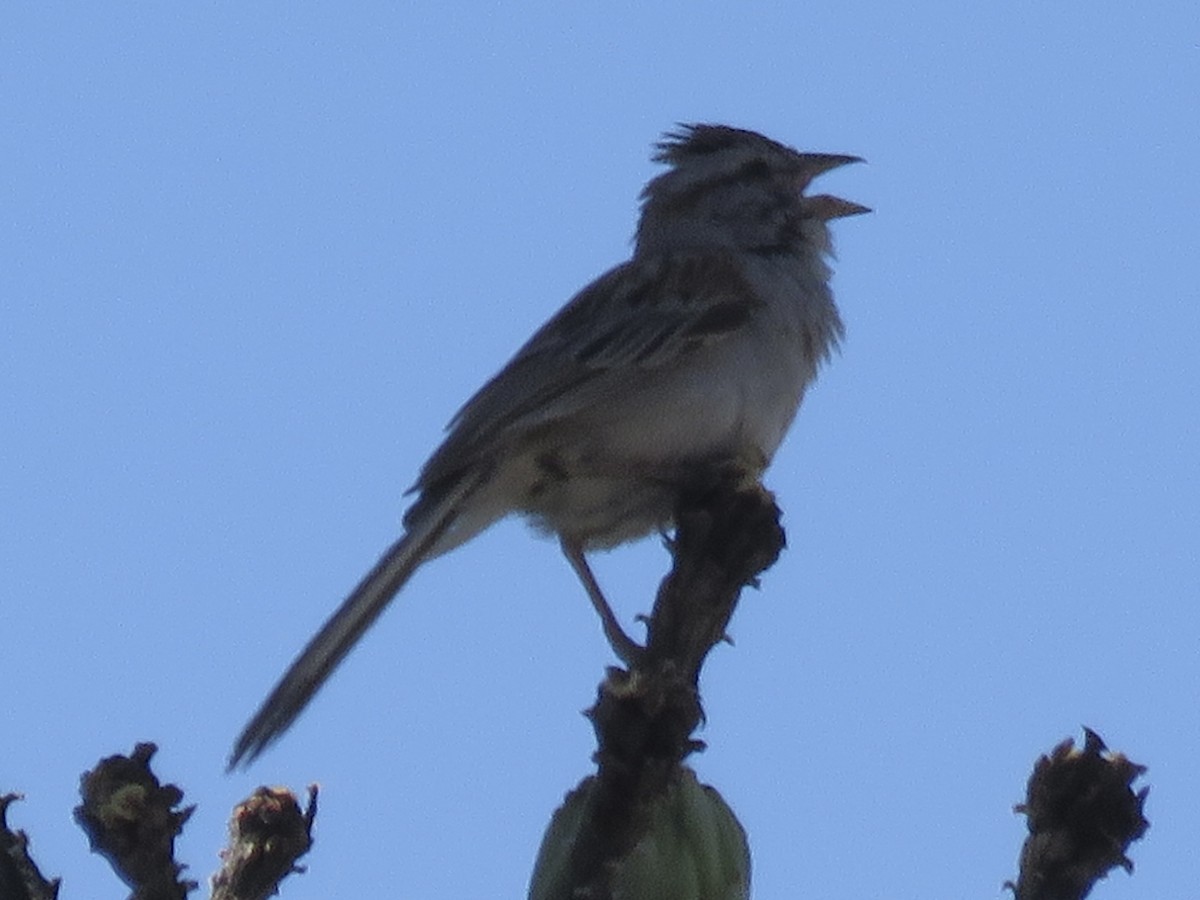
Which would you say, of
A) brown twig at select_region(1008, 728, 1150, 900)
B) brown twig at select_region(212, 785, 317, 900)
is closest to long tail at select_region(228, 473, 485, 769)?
brown twig at select_region(212, 785, 317, 900)

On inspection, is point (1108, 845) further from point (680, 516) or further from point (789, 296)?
point (789, 296)

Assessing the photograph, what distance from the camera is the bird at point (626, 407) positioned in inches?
238

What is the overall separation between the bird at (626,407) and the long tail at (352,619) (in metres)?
0.01

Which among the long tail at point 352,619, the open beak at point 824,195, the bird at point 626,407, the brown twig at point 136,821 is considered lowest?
the brown twig at point 136,821

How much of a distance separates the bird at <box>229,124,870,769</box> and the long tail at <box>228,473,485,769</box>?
1 cm

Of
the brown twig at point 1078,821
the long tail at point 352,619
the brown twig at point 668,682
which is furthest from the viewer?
the long tail at point 352,619

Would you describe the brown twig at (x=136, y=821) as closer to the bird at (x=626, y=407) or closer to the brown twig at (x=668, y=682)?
the brown twig at (x=668, y=682)

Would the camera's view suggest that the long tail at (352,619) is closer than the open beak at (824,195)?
Yes

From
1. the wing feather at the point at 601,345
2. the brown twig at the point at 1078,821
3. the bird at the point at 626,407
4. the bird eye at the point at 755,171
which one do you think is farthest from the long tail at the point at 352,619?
the bird eye at the point at 755,171

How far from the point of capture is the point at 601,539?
6.31m

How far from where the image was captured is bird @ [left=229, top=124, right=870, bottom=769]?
604 centimetres

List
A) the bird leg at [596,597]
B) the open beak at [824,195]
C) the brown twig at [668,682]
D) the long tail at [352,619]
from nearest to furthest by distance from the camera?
1. the brown twig at [668,682]
2. the long tail at [352,619]
3. the bird leg at [596,597]
4. the open beak at [824,195]

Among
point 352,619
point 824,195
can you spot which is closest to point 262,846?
point 352,619

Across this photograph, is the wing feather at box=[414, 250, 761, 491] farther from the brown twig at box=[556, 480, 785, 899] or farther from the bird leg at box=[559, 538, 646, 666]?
the brown twig at box=[556, 480, 785, 899]
